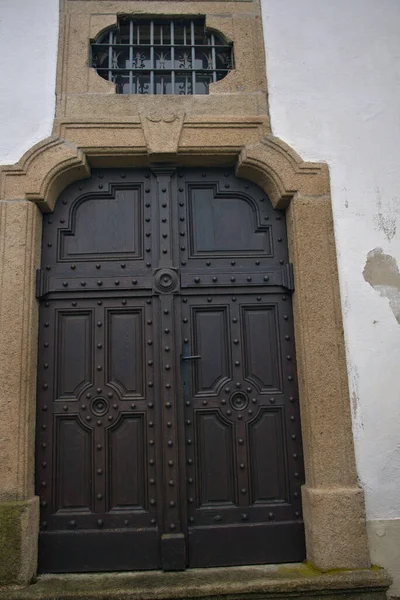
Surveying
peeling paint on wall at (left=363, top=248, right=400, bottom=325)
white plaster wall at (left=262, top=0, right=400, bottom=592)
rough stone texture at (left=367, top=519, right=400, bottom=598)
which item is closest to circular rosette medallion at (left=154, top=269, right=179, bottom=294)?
white plaster wall at (left=262, top=0, right=400, bottom=592)

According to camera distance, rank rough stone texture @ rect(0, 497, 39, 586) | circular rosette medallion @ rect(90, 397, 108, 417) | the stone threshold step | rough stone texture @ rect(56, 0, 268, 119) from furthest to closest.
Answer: rough stone texture @ rect(56, 0, 268, 119)
circular rosette medallion @ rect(90, 397, 108, 417)
rough stone texture @ rect(0, 497, 39, 586)
the stone threshold step

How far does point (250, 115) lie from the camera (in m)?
3.52

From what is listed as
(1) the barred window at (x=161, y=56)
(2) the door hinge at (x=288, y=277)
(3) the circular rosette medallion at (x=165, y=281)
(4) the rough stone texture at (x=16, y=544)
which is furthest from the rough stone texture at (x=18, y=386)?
(2) the door hinge at (x=288, y=277)

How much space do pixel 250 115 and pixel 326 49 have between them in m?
0.75

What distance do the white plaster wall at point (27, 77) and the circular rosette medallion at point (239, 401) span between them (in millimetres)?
2086

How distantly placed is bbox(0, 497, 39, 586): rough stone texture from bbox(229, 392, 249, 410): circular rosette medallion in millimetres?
1315

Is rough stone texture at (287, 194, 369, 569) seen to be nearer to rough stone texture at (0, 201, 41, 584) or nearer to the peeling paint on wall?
the peeling paint on wall

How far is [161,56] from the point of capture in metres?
3.72

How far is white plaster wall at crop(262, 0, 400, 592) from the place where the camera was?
3.14 metres

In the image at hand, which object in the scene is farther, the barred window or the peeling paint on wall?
the barred window

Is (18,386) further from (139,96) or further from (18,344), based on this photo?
(139,96)

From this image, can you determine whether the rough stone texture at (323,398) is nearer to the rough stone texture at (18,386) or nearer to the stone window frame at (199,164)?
the stone window frame at (199,164)

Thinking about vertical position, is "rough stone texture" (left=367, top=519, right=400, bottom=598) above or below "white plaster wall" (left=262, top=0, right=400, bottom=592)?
below

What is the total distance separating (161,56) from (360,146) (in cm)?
155
